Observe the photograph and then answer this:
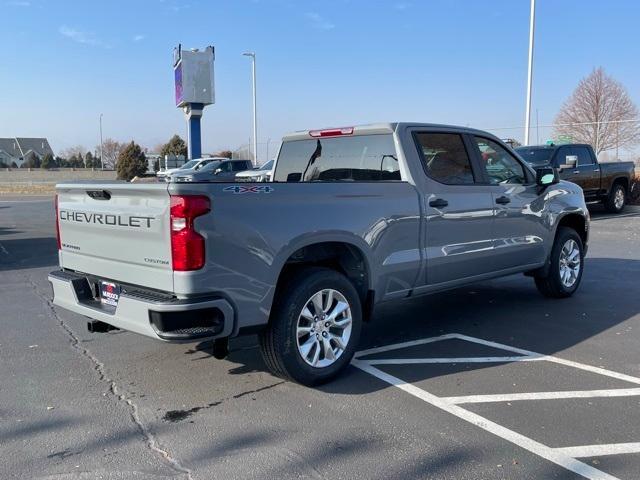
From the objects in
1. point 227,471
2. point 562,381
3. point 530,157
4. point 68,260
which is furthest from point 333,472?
point 530,157

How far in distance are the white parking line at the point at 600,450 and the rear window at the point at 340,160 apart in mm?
2568

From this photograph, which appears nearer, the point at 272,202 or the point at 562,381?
the point at 272,202

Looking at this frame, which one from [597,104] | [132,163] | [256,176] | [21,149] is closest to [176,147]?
[132,163]

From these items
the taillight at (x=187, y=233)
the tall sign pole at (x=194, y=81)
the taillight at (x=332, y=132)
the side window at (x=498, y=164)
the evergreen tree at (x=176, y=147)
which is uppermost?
the tall sign pole at (x=194, y=81)

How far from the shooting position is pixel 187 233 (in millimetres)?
3605

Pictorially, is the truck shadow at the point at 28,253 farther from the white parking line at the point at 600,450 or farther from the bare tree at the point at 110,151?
the bare tree at the point at 110,151

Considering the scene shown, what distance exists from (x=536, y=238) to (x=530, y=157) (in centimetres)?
922

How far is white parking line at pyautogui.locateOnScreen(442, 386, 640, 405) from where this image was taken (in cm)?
409

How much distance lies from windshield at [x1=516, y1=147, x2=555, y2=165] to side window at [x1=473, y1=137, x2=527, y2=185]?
8791mm

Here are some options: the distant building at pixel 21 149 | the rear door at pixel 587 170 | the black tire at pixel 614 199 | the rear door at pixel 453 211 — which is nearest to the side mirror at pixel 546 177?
the rear door at pixel 453 211

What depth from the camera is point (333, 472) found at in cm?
315

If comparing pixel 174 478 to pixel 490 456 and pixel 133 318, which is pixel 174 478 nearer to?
pixel 133 318

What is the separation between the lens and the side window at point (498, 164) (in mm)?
5953

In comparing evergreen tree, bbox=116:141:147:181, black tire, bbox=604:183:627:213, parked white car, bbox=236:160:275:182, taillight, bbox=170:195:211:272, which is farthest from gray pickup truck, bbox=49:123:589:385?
evergreen tree, bbox=116:141:147:181
